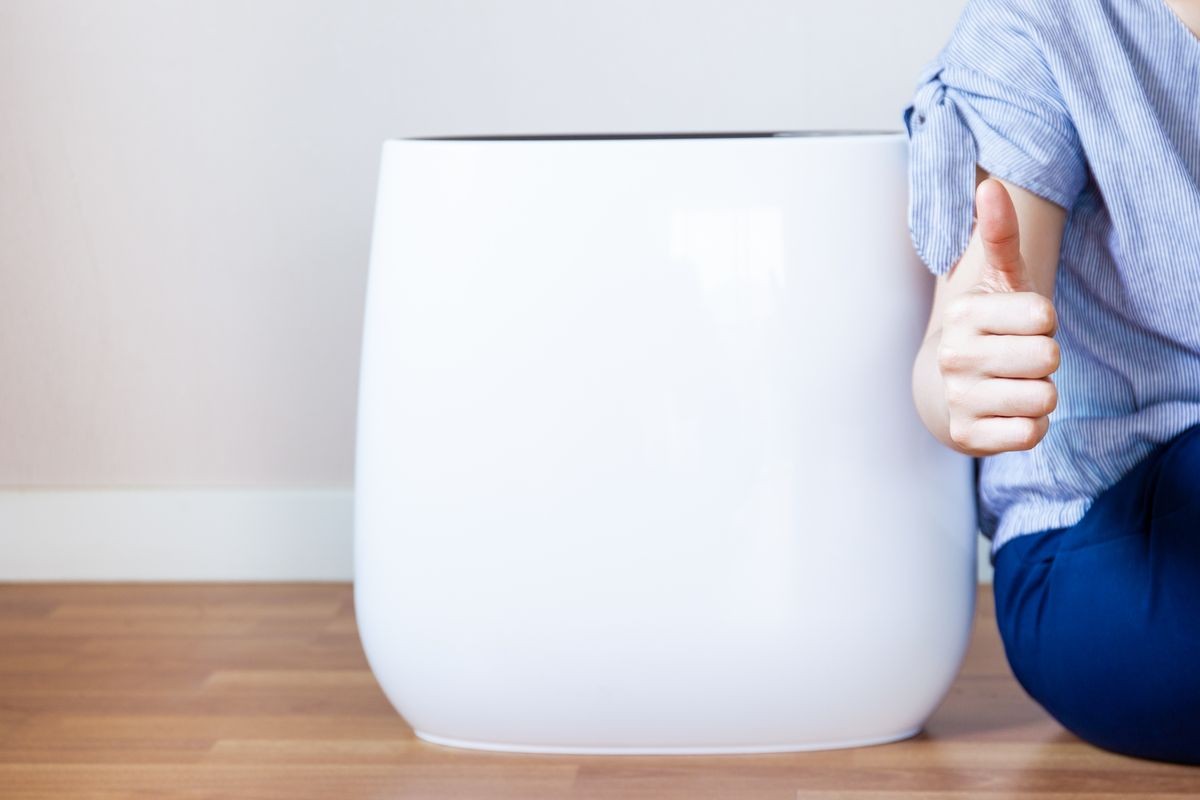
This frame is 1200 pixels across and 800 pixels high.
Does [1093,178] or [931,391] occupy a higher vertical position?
[1093,178]

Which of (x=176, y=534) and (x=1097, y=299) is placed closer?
(x=1097, y=299)

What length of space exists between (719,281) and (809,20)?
691 millimetres

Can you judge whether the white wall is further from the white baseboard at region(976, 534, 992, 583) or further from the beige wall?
the white baseboard at region(976, 534, 992, 583)

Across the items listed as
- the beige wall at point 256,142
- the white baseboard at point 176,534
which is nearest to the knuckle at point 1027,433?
the beige wall at point 256,142

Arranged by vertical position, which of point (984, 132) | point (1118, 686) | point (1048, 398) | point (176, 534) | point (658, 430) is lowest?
point (176, 534)

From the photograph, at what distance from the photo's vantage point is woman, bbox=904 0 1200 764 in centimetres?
101

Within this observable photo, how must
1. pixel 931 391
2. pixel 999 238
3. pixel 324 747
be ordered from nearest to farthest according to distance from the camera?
pixel 999 238 → pixel 931 391 → pixel 324 747

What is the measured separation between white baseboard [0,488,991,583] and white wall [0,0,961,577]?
0.05 ft

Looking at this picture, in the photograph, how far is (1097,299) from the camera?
110 centimetres

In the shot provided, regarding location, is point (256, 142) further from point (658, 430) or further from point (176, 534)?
point (658, 430)

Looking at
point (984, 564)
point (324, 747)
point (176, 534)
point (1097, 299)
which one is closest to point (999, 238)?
point (1097, 299)

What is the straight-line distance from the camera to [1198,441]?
3.53ft

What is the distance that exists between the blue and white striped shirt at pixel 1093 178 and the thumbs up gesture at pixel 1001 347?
0.21 metres

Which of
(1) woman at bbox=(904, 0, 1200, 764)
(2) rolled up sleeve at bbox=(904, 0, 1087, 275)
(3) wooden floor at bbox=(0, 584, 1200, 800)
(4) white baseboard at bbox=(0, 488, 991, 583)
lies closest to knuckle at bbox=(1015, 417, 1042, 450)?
(1) woman at bbox=(904, 0, 1200, 764)
